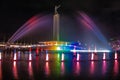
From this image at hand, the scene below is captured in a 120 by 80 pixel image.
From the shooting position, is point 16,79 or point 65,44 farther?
point 65,44

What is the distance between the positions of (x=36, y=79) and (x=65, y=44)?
60599mm

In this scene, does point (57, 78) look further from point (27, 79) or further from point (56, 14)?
point (56, 14)

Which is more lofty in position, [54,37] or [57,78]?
[54,37]

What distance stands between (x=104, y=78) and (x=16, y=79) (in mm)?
5688

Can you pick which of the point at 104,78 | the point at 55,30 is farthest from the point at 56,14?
the point at 104,78

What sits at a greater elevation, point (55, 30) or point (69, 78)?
point (55, 30)

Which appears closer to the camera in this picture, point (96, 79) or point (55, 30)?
point (96, 79)

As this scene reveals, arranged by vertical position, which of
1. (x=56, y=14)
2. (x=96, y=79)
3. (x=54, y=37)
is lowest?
(x=96, y=79)

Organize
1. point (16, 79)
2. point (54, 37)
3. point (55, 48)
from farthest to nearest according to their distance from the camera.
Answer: point (54, 37), point (55, 48), point (16, 79)

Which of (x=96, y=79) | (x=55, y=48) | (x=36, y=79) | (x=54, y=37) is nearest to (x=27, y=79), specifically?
(x=36, y=79)

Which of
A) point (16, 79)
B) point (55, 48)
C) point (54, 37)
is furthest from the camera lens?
point (54, 37)

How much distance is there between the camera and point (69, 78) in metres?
19.4

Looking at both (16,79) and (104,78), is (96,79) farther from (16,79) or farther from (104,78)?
(16,79)

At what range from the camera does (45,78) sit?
63.1ft
